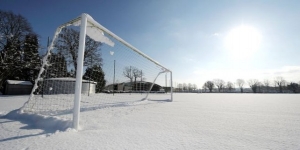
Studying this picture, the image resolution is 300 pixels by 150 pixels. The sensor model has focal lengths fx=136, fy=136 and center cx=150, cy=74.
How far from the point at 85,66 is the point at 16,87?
53.2 ft

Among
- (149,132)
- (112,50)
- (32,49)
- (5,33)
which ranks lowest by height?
(149,132)

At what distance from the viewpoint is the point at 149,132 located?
82.8 inches

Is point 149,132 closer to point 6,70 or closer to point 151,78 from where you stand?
point 151,78

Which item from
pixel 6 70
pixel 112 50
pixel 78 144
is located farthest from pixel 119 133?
pixel 6 70

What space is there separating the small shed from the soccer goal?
14.0 m

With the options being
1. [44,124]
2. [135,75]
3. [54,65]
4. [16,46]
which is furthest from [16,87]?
[44,124]

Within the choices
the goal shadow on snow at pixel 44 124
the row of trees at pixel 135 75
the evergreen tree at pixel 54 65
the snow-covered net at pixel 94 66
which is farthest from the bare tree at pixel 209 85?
the goal shadow on snow at pixel 44 124

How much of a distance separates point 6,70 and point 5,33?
4761 millimetres

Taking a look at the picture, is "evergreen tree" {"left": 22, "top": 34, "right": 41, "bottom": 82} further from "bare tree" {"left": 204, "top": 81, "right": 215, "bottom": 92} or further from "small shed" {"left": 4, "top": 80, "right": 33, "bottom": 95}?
"bare tree" {"left": 204, "top": 81, "right": 215, "bottom": 92}

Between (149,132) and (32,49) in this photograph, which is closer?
(149,132)

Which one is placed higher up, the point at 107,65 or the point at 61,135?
the point at 107,65

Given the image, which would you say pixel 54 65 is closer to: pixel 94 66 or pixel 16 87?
pixel 94 66

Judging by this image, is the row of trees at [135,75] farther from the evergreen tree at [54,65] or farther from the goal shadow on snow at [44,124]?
the goal shadow on snow at [44,124]

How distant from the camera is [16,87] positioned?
1750cm
